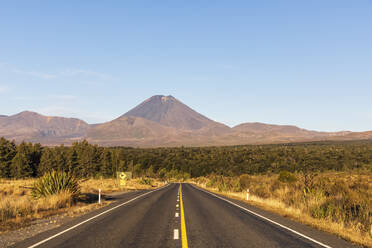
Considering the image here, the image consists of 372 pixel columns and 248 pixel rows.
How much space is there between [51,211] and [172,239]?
9129mm

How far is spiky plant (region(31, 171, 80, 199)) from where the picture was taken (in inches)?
765

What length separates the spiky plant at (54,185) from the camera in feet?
63.7

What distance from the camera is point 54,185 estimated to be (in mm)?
19812

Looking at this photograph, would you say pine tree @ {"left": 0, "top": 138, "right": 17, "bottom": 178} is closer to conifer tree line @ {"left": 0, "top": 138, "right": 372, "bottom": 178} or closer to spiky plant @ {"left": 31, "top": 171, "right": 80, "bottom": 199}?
conifer tree line @ {"left": 0, "top": 138, "right": 372, "bottom": 178}

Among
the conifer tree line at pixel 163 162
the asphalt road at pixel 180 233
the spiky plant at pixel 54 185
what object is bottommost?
the conifer tree line at pixel 163 162

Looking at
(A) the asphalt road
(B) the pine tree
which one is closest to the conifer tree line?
(B) the pine tree

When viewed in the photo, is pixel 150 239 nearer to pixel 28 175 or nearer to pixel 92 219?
pixel 92 219

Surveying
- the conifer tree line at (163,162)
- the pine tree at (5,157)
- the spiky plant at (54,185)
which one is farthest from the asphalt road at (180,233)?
the pine tree at (5,157)

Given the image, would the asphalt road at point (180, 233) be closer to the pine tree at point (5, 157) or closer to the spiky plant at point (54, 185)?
the spiky plant at point (54, 185)

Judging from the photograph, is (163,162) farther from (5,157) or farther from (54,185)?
(54,185)

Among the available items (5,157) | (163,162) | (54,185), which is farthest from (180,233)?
(163,162)

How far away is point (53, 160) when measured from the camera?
80.5m

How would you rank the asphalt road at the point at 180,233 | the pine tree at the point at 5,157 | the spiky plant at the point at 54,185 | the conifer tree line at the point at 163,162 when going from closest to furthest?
the asphalt road at the point at 180,233 < the spiky plant at the point at 54,185 < the pine tree at the point at 5,157 < the conifer tree line at the point at 163,162

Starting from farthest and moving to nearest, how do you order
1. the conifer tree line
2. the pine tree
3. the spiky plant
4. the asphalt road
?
the conifer tree line, the pine tree, the spiky plant, the asphalt road
